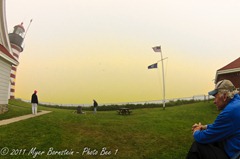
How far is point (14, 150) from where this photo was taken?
7379 mm

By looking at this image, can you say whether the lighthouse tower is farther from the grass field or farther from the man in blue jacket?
the man in blue jacket

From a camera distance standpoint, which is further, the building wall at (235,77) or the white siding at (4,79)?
the building wall at (235,77)

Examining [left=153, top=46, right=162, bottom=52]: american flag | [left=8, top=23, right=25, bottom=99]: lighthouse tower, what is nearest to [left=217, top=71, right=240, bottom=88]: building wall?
[left=153, top=46, right=162, bottom=52]: american flag

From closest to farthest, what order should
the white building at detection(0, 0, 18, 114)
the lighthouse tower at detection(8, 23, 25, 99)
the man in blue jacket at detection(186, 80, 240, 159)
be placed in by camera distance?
the man in blue jacket at detection(186, 80, 240, 159) < the white building at detection(0, 0, 18, 114) < the lighthouse tower at detection(8, 23, 25, 99)

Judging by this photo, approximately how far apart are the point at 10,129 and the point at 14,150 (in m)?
2.69

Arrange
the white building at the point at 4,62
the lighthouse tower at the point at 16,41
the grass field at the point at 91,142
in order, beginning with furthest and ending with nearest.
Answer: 1. the lighthouse tower at the point at 16,41
2. the white building at the point at 4,62
3. the grass field at the point at 91,142

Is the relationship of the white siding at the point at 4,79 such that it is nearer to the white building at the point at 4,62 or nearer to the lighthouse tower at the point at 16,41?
the white building at the point at 4,62

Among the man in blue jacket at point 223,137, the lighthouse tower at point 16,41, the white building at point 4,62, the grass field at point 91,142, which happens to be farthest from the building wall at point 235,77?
the lighthouse tower at point 16,41

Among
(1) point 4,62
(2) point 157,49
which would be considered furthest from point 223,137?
(2) point 157,49

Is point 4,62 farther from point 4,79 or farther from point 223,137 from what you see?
point 223,137

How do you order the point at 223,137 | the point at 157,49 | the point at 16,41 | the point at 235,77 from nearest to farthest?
the point at 223,137 → the point at 235,77 → the point at 157,49 → the point at 16,41

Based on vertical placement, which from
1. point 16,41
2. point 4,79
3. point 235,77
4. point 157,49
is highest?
point 16,41

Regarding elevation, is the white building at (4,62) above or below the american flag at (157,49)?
below

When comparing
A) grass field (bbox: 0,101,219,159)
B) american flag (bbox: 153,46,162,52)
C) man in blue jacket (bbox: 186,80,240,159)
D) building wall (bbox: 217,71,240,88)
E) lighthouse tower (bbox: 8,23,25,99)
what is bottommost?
grass field (bbox: 0,101,219,159)
